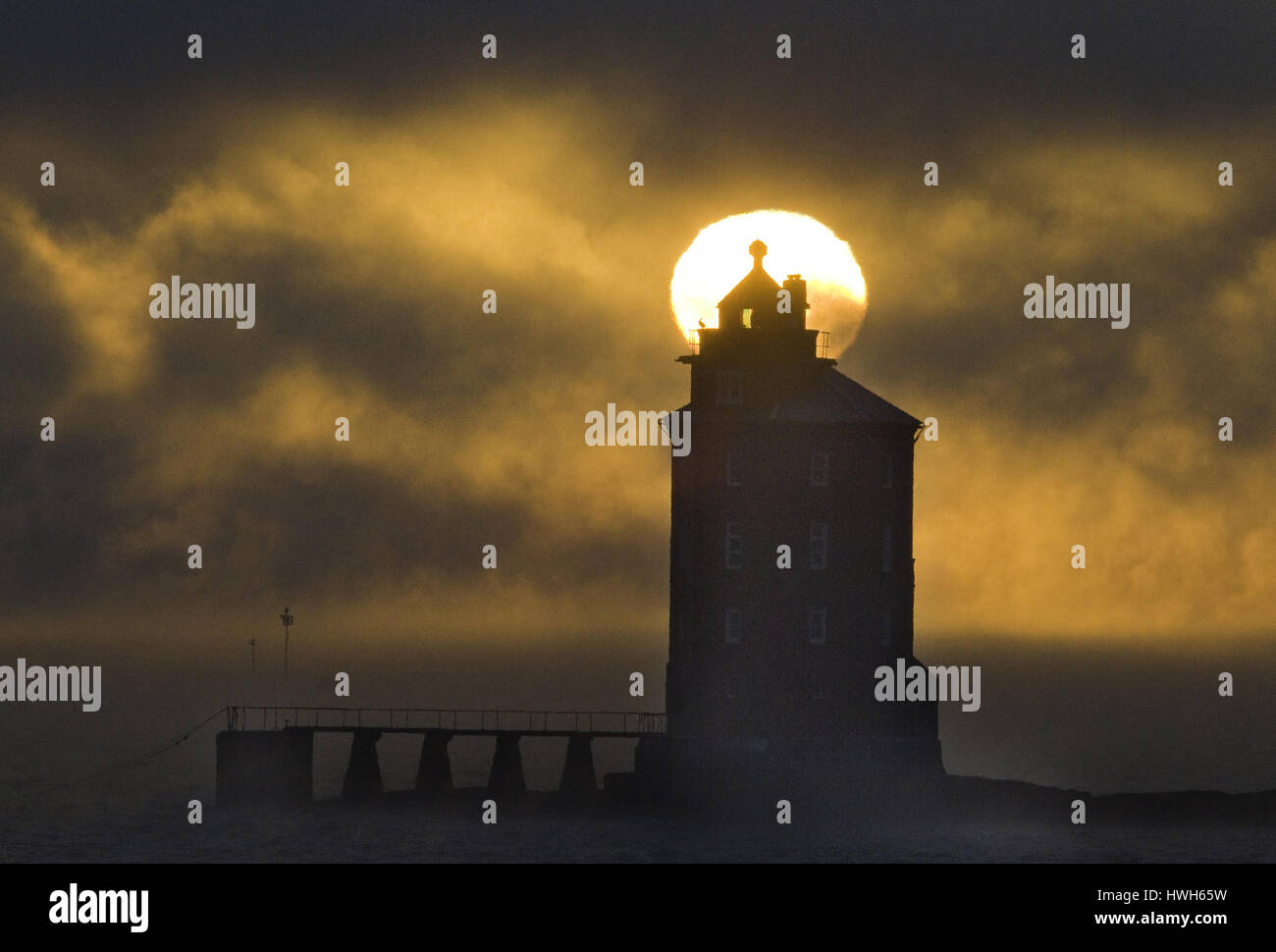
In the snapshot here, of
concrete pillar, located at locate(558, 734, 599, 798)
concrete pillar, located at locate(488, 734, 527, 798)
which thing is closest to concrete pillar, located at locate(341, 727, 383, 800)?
concrete pillar, located at locate(488, 734, 527, 798)

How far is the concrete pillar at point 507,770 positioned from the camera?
93.6 m

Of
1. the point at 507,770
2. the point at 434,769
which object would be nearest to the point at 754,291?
the point at 507,770

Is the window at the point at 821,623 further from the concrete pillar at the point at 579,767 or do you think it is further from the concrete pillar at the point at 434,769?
the concrete pillar at the point at 434,769

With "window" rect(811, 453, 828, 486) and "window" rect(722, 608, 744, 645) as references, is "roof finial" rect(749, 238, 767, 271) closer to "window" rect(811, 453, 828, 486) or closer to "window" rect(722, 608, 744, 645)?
"window" rect(811, 453, 828, 486)

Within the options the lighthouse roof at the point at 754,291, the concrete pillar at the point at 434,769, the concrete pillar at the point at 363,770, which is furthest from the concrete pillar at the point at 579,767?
the lighthouse roof at the point at 754,291

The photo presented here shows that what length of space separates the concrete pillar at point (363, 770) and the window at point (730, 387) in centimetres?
2405

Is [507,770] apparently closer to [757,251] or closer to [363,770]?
[363,770]

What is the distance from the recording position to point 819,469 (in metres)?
81.5

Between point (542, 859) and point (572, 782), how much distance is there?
45.3 feet

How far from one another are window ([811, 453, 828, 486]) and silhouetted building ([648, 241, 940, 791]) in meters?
0.05

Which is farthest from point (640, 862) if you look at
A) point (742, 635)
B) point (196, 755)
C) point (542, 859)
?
point (196, 755)

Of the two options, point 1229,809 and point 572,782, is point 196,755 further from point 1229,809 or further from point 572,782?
point 1229,809

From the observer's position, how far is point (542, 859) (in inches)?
3083
